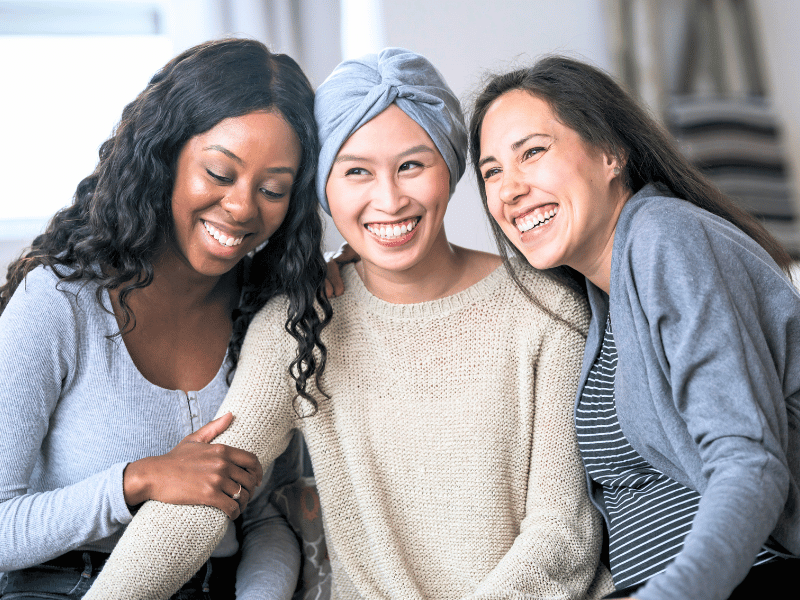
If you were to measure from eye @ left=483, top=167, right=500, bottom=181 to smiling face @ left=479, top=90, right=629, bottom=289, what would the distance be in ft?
0.03

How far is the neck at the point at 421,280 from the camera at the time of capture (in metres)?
1.47

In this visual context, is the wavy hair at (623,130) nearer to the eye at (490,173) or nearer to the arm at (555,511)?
the eye at (490,173)

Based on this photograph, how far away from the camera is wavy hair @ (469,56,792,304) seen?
1276 mm

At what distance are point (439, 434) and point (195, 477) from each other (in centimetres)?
45

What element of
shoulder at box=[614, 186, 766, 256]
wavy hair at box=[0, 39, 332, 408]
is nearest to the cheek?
shoulder at box=[614, 186, 766, 256]

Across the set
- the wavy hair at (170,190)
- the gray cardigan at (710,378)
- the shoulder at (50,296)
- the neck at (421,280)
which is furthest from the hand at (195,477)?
the gray cardigan at (710,378)

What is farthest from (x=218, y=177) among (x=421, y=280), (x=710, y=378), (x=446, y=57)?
(x=446, y=57)

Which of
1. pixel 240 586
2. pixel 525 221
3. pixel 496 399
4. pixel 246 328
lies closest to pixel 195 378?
pixel 246 328

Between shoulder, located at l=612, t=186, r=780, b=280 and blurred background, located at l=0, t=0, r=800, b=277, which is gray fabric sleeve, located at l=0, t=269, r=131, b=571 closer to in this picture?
shoulder, located at l=612, t=186, r=780, b=280

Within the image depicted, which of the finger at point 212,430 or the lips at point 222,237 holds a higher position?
the lips at point 222,237

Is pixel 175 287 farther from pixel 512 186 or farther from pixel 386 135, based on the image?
pixel 512 186

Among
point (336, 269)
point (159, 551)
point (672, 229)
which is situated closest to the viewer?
point (672, 229)

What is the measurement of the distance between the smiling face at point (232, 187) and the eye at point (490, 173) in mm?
368

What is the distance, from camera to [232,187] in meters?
1.37
